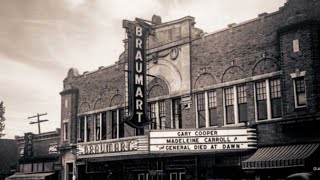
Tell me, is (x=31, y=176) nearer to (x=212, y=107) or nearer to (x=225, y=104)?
(x=212, y=107)

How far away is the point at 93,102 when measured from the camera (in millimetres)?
30641

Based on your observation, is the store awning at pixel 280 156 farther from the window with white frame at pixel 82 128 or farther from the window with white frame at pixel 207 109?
the window with white frame at pixel 82 128

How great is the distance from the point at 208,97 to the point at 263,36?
14.1ft

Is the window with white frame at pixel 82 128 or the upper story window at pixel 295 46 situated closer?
the upper story window at pixel 295 46

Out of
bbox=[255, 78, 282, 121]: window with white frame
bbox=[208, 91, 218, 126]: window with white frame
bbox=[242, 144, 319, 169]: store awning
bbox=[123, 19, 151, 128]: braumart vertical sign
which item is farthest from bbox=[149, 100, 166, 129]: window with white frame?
bbox=[242, 144, 319, 169]: store awning

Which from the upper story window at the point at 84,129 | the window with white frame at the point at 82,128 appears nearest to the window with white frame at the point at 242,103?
the upper story window at the point at 84,129

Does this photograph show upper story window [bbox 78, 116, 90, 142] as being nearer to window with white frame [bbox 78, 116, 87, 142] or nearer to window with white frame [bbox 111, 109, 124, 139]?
window with white frame [bbox 78, 116, 87, 142]

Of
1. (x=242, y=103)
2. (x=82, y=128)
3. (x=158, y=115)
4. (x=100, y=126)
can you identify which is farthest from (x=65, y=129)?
(x=242, y=103)

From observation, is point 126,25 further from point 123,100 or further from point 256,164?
point 256,164

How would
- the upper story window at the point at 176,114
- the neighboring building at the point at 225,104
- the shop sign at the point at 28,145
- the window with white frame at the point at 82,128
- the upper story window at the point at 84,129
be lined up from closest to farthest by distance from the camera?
1. the neighboring building at the point at 225,104
2. the upper story window at the point at 176,114
3. the upper story window at the point at 84,129
4. the window with white frame at the point at 82,128
5. the shop sign at the point at 28,145

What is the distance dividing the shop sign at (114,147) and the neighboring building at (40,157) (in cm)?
686

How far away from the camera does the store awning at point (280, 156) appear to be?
696 inches

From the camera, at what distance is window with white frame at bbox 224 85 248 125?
21.6 meters

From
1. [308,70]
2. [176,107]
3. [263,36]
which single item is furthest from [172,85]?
[308,70]
